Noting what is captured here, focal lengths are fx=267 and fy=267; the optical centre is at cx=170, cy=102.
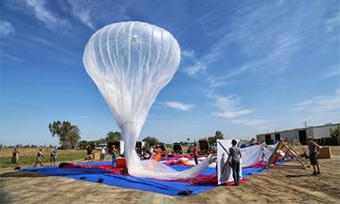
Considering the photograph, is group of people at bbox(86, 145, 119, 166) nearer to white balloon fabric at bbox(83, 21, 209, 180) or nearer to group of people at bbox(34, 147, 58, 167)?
group of people at bbox(34, 147, 58, 167)

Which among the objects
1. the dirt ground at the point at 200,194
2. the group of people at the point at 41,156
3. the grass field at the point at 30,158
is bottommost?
the dirt ground at the point at 200,194

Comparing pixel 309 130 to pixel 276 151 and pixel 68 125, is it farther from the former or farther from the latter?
pixel 68 125

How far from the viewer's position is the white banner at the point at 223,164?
8.67m

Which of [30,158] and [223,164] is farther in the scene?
[30,158]

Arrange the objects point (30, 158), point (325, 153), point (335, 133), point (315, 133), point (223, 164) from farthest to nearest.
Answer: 1. point (315, 133)
2. point (335, 133)
3. point (30, 158)
4. point (325, 153)
5. point (223, 164)

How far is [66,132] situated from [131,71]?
90620mm

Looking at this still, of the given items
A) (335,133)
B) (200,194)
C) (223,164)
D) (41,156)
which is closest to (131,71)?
(223,164)

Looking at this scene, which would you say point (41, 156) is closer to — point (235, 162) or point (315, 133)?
point (235, 162)

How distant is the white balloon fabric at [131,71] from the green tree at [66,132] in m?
88.2

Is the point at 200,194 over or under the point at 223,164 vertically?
under

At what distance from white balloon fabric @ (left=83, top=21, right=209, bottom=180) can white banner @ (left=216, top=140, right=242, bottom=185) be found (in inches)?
71.4

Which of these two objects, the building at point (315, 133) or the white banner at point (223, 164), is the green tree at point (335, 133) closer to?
the building at point (315, 133)

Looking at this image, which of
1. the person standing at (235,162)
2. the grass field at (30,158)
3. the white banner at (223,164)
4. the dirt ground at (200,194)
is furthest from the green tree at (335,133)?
the person standing at (235,162)

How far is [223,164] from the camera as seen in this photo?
8.83 meters
